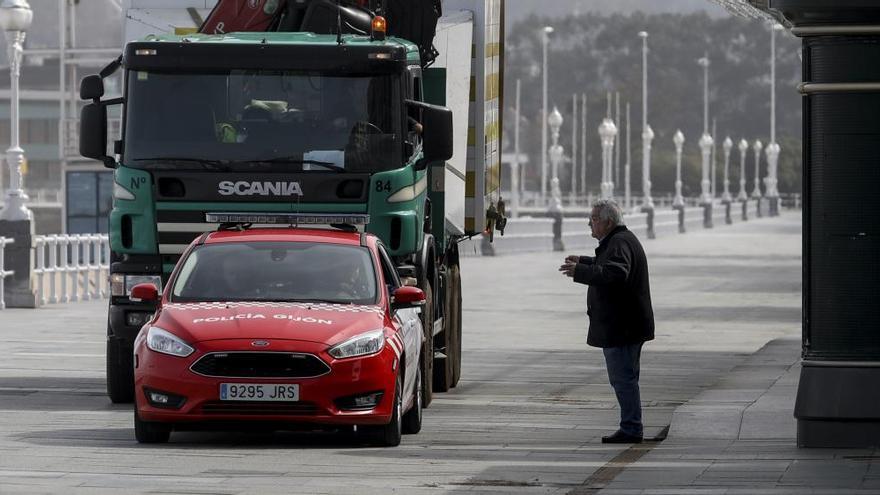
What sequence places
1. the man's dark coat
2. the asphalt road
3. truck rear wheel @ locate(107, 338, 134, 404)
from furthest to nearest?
truck rear wheel @ locate(107, 338, 134, 404) < the man's dark coat < the asphalt road

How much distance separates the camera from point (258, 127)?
54.0 feet

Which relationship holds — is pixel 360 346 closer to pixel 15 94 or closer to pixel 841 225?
pixel 841 225

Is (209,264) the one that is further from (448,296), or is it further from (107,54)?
(107,54)

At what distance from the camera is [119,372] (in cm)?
1723

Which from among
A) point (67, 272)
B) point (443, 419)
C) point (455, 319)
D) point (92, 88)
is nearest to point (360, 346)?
point (443, 419)

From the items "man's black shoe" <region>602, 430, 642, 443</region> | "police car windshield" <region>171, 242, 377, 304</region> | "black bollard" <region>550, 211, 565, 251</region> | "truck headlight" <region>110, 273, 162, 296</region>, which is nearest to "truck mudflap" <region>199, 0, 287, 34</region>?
"truck headlight" <region>110, 273, 162, 296</region>

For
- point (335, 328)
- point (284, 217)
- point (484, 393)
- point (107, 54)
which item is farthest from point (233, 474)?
point (107, 54)

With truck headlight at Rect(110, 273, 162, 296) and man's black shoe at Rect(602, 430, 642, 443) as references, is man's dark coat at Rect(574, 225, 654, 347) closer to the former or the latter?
man's black shoe at Rect(602, 430, 642, 443)

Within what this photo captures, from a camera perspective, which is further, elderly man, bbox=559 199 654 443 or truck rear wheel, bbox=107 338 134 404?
truck rear wheel, bbox=107 338 134 404

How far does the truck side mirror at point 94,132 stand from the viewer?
54.5 ft

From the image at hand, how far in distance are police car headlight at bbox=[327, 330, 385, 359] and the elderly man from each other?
1.32 m

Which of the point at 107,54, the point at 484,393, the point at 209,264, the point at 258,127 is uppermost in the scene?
the point at 107,54

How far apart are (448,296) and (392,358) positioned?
220 inches

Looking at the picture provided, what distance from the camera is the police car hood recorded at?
44.9 ft
